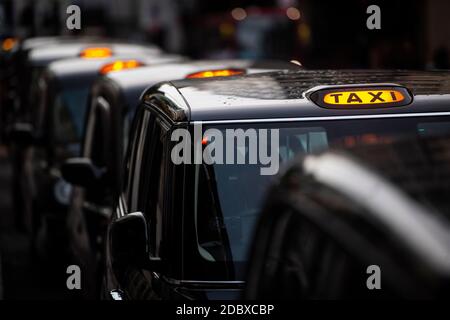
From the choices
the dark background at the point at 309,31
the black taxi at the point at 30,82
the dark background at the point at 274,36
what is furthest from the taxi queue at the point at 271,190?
the dark background at the point at 309,31

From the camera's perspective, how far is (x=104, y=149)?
8.28 metres

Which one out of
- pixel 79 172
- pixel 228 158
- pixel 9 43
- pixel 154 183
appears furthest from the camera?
pixel 9 43

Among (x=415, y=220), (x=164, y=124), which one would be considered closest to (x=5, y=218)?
(x=164, y=124)

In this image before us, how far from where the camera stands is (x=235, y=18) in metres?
44.3

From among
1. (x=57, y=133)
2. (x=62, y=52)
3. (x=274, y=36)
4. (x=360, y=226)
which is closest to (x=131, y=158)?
(x=360, y=226)

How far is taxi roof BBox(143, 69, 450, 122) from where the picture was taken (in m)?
4.77

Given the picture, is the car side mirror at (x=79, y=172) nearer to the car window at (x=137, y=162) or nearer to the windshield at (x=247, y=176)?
the car window at (x=137, y=162)

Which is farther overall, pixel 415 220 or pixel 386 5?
pixel 386 5

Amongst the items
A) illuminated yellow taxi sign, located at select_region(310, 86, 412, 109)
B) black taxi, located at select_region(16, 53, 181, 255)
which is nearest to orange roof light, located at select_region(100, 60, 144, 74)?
black taxi, located at select_region(16, 53, 181, 255)

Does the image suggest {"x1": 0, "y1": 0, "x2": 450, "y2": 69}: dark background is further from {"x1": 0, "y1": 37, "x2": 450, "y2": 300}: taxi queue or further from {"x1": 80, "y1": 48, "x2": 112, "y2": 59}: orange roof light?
{"x1": 0, "y1": 37, "x2": 450, "y2": 300}: taxi queue

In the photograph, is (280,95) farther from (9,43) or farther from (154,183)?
(9,43)

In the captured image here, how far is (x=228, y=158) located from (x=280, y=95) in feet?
1.23

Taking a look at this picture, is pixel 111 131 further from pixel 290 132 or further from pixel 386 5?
pixel 386 5
